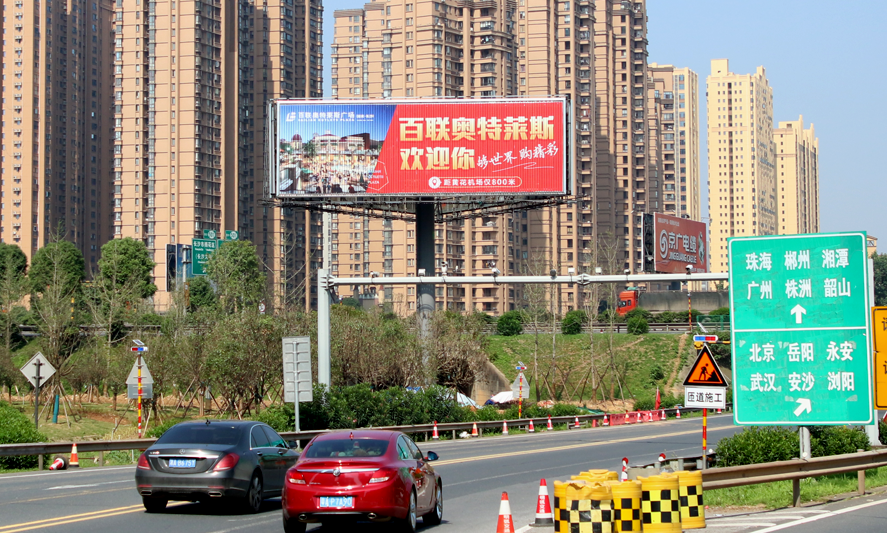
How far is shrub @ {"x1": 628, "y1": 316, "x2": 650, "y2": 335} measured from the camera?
8681 centimetres

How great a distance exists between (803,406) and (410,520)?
583cm

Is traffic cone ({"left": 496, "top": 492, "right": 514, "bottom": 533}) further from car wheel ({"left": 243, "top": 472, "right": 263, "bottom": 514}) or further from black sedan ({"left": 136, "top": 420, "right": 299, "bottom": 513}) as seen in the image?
car wheel ({"left": 243, "top": 472, "right": 263, "bottom": 514})

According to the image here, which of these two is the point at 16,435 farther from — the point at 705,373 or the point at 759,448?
the point at 759,448

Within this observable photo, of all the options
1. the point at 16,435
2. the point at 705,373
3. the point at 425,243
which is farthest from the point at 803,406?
the point at 425,243

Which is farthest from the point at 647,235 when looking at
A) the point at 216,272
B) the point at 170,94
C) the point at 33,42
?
the point at 33,42

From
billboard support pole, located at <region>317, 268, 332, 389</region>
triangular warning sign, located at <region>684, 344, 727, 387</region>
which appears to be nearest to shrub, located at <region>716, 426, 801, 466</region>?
triangular warning sign, located at <region>684, 344, 727, 387</region>

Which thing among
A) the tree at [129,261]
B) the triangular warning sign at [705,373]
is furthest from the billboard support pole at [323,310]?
the tree at [129,261]

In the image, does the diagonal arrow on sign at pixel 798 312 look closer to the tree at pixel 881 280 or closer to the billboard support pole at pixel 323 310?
the billboard support pole at pixel 323 310

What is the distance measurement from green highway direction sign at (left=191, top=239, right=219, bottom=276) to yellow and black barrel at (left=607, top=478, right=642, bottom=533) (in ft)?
287

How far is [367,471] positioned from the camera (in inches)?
463

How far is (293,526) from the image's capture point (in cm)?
1192

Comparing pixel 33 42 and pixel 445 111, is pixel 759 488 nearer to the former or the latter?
pixel 445 111

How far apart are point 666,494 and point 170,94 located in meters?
113

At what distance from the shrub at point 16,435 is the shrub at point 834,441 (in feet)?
59.4
